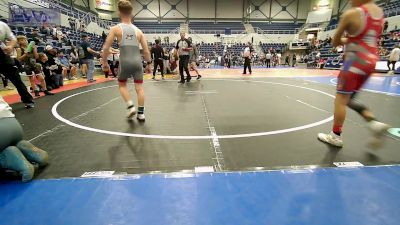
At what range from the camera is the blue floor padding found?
166 cm

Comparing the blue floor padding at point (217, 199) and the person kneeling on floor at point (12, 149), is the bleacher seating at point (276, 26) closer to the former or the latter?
the blue floor padding at point (217, 199)

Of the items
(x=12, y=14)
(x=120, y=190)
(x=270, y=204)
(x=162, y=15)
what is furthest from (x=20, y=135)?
(x=162, y=15)

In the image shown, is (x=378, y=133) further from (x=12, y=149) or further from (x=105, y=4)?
(x=105, y=4)

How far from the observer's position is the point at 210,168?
2.36m

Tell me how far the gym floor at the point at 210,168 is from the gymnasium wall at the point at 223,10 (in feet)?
121

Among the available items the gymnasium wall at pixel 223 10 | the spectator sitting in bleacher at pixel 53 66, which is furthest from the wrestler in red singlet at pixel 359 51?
the gymnasium wall at pixel 223 10

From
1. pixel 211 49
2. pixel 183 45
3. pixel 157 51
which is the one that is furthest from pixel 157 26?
pixel 183 45

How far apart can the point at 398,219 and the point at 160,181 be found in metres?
1.65

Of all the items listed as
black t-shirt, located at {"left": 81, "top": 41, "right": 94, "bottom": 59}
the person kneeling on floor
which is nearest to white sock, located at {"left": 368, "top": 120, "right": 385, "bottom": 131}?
the person kneeling on floor

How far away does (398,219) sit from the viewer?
1612 mm

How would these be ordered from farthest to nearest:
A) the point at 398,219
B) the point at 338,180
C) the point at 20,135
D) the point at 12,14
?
the point at 12,14, the point at 20,135, the point at 338,180, the point at 398,219

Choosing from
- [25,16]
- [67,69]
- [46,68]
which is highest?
[25,16]

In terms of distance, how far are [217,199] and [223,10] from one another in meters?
40.0

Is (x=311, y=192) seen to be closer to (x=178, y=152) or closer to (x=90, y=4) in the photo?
(x=178, y=152)
